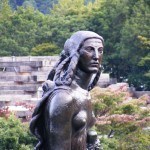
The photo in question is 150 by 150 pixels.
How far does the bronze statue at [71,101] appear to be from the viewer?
649 centimetres

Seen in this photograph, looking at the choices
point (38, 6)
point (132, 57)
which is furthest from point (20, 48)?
point (38, 6)

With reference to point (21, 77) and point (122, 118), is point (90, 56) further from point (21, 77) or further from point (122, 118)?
point (21, 77)

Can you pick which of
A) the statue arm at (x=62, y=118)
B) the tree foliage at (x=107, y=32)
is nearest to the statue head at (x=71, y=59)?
the statue arm at (x=62, y=118)

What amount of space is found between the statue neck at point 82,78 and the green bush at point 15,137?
1015cm

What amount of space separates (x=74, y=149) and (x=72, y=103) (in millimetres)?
344

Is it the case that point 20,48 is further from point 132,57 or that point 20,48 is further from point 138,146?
point 138,146

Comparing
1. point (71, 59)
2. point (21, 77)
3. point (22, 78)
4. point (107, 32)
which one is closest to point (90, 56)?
point (71, 59)

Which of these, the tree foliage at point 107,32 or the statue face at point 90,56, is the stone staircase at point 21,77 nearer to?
the tree foliage at point 107,32

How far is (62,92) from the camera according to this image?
6496mm

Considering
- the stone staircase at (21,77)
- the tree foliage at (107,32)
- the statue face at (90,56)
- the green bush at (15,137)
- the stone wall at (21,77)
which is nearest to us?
the statue face at (90,56)

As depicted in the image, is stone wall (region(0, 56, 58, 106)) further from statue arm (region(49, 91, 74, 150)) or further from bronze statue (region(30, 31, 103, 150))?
statue arm (region(49, 91, 74, 150))

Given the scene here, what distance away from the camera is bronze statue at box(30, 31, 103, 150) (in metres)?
6.49

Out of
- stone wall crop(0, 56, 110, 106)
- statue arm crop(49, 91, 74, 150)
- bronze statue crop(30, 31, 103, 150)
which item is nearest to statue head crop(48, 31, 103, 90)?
bronze statue crop(30, 31, 103, 150)

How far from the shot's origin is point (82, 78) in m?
6.68
